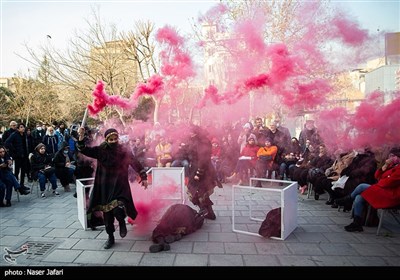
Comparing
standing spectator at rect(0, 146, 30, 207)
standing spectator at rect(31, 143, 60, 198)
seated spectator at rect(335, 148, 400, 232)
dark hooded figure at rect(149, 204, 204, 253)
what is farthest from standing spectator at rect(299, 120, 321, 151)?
standing spectator at rect(0, 146, 30, 207)

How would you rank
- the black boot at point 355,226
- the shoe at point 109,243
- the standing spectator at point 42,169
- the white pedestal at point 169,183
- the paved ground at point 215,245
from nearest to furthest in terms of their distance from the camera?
the paved ground at point 215,245 → the shoe at point 109,243 → the black boot at point 355,226 → the white pedestal at point 169,183 → the standing spectator at point 42,169

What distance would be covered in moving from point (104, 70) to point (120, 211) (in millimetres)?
13549

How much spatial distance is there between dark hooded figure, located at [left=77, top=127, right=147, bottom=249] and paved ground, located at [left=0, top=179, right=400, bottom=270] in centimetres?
47

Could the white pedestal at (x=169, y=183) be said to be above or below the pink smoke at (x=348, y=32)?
below

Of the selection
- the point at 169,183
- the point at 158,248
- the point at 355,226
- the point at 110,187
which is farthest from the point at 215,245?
the point at 355,226

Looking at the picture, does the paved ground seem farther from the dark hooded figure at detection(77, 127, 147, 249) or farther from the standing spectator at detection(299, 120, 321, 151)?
the standing spectator at detection(299, 120, 321, 151)

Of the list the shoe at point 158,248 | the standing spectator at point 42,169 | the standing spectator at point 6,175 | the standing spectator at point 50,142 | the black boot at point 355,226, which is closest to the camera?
the shoe at point 158,248

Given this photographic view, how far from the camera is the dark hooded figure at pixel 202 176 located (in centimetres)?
579

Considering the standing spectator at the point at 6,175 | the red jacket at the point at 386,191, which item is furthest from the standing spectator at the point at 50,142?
the red jacket at the point at 386,191

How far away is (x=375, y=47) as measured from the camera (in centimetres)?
597

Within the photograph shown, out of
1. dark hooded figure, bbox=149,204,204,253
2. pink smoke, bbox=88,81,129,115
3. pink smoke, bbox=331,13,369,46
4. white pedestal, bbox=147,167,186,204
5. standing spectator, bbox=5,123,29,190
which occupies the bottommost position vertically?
dark hooded figure, bbox=149,204,204,253

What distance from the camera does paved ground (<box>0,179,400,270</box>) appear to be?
398cm

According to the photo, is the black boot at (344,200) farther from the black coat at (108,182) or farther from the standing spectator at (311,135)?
the black coat at (108,182)

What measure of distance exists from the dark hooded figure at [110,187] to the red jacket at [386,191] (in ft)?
13.8
